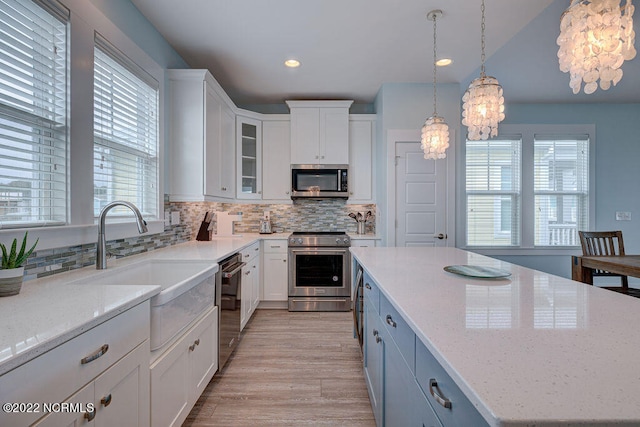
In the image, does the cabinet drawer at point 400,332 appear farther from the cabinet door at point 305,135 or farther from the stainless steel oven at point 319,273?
the cabinet door at point 305,135

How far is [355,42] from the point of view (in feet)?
8.35

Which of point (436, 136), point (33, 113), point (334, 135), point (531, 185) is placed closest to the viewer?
point (33, 113)

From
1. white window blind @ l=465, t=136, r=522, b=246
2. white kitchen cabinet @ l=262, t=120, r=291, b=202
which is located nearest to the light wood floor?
white kitchen cabinet @ l=262, t=120, r=291, b=202

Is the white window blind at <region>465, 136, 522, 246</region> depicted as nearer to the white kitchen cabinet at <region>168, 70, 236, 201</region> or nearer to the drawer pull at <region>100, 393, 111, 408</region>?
the white kitchen cabinet at <region>168, 70, 236, 201</region>

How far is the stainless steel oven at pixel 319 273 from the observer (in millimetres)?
3455

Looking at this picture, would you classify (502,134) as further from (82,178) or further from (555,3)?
(82,178)

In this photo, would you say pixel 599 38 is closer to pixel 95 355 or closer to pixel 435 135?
pixel 435 135

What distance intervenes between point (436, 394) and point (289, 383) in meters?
1.59

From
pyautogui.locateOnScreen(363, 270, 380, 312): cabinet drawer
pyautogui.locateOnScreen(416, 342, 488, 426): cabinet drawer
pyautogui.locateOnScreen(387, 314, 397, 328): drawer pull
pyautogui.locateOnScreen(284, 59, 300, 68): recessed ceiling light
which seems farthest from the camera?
pyautogui.locateOnScreen(284, 59, 300, 68): recessed ceiling light

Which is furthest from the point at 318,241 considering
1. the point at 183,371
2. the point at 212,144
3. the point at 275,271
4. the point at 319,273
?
the point at 183,371

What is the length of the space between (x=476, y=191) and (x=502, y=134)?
901 millimetres

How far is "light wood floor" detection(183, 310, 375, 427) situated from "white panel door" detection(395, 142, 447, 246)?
1.44 m

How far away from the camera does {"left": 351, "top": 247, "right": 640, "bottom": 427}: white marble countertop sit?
47 centimetres

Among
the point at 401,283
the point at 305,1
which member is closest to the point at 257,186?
the point at 305,1
